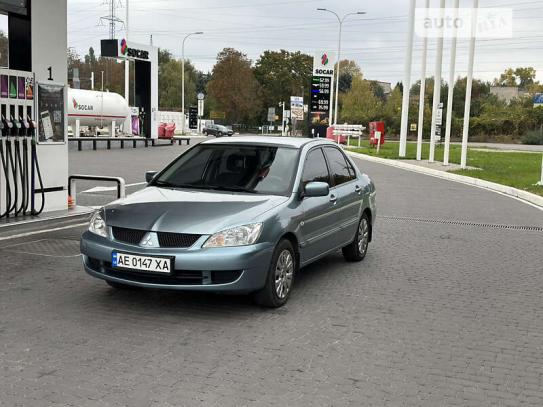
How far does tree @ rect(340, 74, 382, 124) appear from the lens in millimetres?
81500

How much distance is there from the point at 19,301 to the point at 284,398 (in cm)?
311

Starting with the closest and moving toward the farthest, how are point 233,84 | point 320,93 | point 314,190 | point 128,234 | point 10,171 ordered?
1. point 128,234
2. point 314,190
3. point 10,171
4. point 320,93
5. point 233,84

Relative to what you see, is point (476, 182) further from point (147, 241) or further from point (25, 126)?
point (147, 241)

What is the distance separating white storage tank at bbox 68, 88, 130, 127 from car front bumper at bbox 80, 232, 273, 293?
32461 mm

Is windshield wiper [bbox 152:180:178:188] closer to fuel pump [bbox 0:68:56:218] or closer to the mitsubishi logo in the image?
the mitsubishi logo

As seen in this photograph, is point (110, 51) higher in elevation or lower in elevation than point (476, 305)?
higher

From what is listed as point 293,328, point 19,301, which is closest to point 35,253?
point 19,301

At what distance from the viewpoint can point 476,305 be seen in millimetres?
6156

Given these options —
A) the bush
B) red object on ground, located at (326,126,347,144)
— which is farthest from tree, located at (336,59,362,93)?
red object on ground, located at (326,126,347,144)

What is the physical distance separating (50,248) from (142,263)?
3.48 m

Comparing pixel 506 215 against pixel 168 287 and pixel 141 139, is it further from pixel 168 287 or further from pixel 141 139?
pixel 141 139

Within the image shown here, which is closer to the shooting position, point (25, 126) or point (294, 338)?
point (294, 338)

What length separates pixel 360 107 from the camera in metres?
84.0

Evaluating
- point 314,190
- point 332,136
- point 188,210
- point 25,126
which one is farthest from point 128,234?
point 332,136
